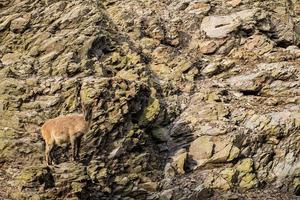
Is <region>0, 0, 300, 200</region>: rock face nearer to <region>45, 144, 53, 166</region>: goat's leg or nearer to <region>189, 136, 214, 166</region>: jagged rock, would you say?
<region>189, 136, 214, 166</region>: jagged rock

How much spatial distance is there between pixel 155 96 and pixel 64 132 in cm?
507

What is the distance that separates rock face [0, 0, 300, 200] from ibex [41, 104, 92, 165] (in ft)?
0.95

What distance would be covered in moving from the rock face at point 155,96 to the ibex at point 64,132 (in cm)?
29

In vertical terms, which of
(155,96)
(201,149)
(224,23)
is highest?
(224,23)

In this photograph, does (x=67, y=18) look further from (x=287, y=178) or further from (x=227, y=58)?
(x=287, y=178)

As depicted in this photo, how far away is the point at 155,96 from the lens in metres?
19.0

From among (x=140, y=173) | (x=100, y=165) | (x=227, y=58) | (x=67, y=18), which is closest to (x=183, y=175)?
(x=140, y=173)

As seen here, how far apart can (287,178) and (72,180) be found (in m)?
7.61

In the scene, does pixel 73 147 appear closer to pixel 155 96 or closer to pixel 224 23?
pixel 155 96

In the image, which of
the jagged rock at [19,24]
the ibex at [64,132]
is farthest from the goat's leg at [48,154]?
the jagged rock at [19,24]

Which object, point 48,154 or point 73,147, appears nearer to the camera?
point 48,154

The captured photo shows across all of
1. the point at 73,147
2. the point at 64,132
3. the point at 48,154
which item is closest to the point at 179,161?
the point at 73,147

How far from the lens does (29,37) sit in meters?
20.2

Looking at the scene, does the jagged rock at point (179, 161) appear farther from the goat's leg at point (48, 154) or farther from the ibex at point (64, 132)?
the goat's leg at point (48, 154)
